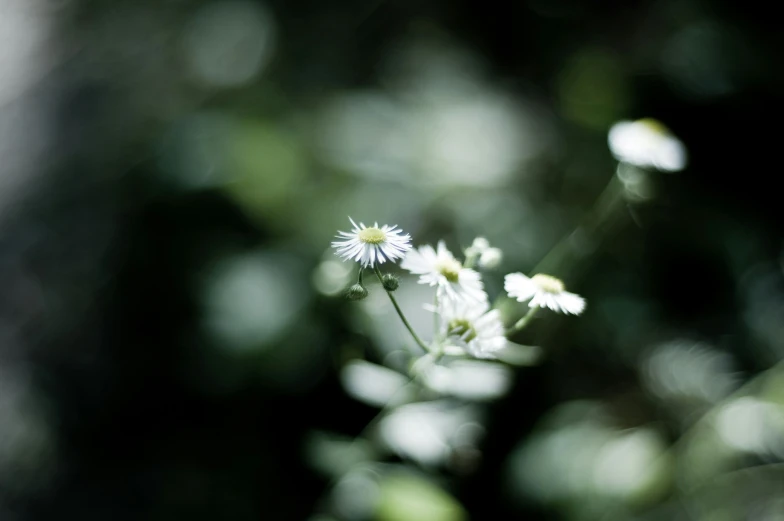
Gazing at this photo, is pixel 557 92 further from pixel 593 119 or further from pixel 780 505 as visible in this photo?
pixel 780 505

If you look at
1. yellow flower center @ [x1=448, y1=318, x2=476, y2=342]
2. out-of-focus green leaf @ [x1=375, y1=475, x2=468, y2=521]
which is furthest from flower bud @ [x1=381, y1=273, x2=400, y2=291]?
out-of-focus green leaf @ [x1=375, y1=475, x2=468, y2=521]

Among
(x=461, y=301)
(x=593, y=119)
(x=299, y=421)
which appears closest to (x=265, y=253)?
(x=299, y=421)

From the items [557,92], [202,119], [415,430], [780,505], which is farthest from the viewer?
[557,92]

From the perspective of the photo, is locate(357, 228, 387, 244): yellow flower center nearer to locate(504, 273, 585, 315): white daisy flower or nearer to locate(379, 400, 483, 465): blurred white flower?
locate(504, 273, 585, 315): white daisy flower

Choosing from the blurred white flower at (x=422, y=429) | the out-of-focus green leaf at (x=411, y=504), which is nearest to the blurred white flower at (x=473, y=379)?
the blurred white flower at (x=422, y=429)

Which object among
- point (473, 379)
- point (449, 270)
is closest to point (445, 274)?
point (449, 270)

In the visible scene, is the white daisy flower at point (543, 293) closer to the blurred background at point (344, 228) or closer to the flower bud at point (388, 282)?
the flower bud at point (388, 282)

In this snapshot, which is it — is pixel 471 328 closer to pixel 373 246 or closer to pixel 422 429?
pixel 373 246
